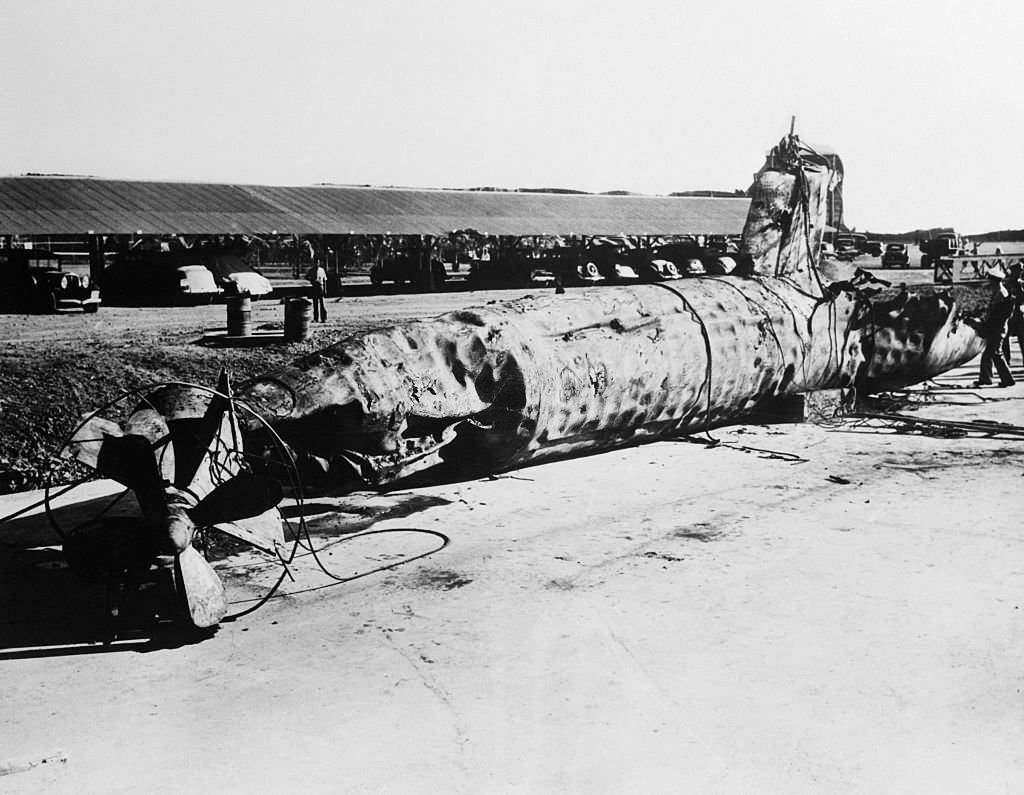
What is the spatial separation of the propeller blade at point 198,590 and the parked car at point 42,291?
21060mm

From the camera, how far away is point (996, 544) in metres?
9.51

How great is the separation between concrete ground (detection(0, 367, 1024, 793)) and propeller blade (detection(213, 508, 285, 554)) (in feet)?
1.89

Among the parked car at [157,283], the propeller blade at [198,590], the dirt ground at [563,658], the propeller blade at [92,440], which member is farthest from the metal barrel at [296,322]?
the parked car at [157,283]

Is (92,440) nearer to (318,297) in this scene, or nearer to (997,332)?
(318,297)

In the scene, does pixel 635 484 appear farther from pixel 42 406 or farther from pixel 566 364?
pixel 42 406

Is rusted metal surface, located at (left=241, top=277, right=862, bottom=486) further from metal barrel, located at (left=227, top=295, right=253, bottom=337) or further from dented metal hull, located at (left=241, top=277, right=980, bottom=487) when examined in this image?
metal barrel, located at (left=227, top=295, right=253, bottom=337)

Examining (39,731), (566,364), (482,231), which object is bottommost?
(39,731)

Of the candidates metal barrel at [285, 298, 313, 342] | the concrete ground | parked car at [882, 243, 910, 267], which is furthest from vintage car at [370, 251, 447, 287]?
parked car at [882, 243, 910, 267]

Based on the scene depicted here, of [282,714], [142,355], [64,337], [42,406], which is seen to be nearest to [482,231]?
[64,337]

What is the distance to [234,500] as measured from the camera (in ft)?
24.5

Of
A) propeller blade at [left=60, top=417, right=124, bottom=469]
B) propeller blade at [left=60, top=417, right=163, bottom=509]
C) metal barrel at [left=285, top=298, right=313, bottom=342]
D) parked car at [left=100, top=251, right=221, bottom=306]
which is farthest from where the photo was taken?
parked car at [left=100, top=251, right=221, bottom=306]

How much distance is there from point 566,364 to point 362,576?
4169 mm

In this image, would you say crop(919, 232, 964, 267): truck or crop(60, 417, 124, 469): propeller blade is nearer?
crop(60, 417, 124, 469): propeller blade

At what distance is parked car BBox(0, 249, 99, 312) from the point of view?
2548cm
